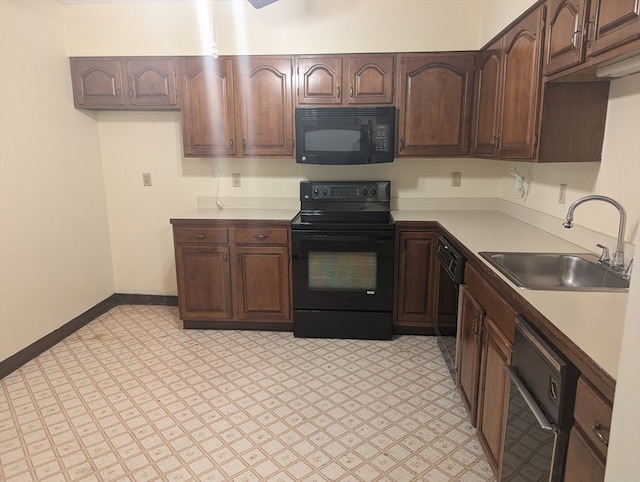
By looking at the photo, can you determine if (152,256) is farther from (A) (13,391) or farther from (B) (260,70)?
(B) (260,70)

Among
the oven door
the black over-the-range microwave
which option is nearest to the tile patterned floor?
the oven door

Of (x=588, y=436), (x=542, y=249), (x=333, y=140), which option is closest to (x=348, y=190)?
(x=333, y=140)

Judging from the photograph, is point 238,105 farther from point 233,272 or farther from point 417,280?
point 417,280

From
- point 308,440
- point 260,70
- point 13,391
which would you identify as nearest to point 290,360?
point 308,440

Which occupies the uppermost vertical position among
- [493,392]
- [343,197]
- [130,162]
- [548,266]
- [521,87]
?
[521,87]

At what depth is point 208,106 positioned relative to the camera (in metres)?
3.29

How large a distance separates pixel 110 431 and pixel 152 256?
1.97 m

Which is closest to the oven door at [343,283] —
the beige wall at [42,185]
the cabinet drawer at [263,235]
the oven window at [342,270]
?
the oven window at [342,270]

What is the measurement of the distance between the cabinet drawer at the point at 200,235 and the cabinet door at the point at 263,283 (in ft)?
0.53

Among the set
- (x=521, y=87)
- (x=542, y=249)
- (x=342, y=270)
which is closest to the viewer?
(x=542, y=249)

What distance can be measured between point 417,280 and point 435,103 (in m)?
1.34

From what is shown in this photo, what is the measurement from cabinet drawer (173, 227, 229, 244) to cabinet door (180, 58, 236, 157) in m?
0.62

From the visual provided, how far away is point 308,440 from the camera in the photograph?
7.01ft

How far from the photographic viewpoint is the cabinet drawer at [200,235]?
10.6 ft
